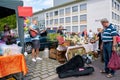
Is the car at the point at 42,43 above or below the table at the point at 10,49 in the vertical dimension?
below

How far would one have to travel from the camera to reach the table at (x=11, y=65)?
538 centimetres

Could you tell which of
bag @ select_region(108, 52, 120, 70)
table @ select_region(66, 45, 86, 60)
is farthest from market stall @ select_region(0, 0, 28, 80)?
table @ select_region(66, 45, 86, 60)

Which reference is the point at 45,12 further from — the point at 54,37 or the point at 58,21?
the point at 54,37

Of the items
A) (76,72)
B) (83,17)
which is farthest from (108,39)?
(83,17)

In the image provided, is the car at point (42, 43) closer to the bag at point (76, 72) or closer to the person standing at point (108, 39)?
the bag at point (76, 72)

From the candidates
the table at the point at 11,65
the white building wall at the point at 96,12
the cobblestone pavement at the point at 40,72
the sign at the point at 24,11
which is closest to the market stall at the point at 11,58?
the table at the point at 11,65

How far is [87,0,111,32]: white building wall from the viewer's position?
48.2 m

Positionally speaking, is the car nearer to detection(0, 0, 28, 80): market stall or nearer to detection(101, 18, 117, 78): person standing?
detection(101, 18, 117, 78): person standing

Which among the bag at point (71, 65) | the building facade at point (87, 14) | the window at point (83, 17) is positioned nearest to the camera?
the bag at point (71, 65)

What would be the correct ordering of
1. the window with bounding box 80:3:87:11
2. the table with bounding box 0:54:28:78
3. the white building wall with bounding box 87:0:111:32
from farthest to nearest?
the window with bounding box 80:3:87:11 < the white building wall with bounding box 87:0:111:32 < the table with bounding box 0:54:28:78

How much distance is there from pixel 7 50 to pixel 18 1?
4.70 feet

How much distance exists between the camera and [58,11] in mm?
64688

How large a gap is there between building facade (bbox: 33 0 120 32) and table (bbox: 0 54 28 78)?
42.1 meters

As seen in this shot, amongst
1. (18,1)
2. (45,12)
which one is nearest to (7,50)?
(18,1)
